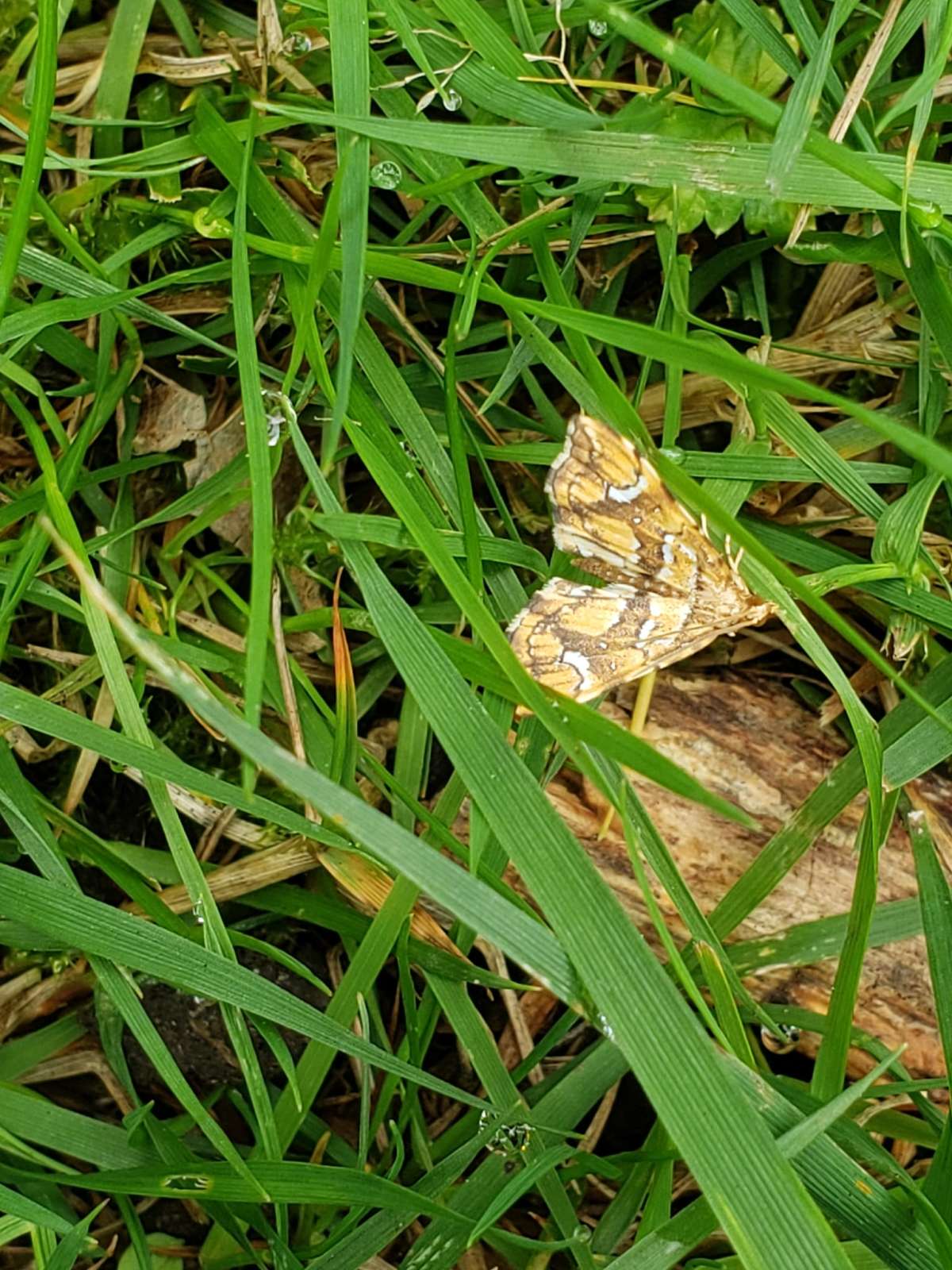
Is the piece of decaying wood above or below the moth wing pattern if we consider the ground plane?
below

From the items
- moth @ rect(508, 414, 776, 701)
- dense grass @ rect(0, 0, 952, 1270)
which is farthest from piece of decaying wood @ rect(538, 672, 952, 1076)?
moth @ rect(508, 414, 776, 701)

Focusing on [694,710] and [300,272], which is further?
[694,710]

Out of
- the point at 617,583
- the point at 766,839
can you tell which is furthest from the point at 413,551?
the point at 766,839

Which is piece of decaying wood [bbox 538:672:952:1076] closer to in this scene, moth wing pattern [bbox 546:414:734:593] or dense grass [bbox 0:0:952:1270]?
dense grass [bbox 0:0:952:1270]

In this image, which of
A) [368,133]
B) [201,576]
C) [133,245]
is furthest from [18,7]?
[201,576]

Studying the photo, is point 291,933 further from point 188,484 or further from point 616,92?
point 616,92

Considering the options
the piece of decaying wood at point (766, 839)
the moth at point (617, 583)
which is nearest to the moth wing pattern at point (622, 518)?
the moth at point (617, 583)
